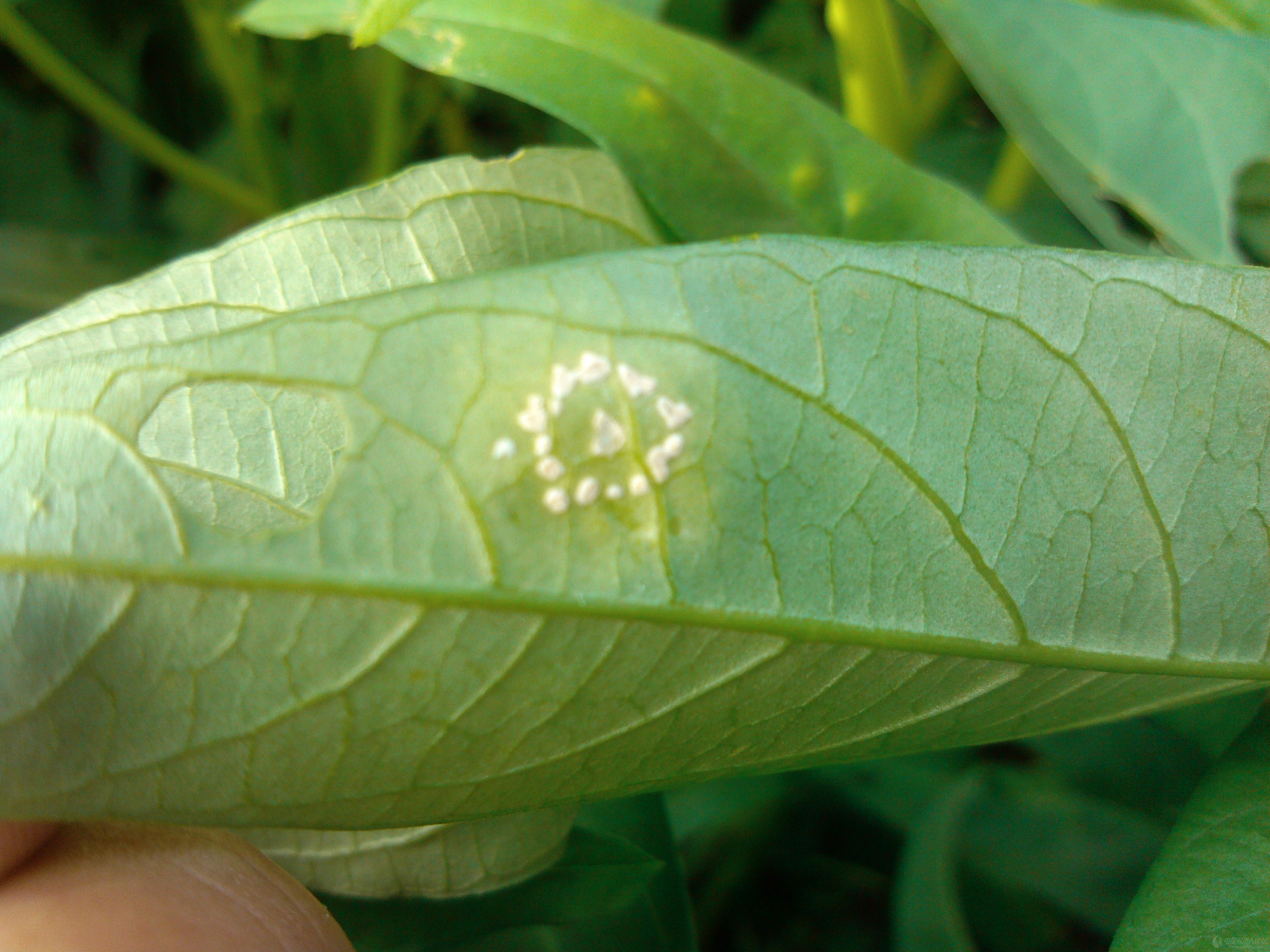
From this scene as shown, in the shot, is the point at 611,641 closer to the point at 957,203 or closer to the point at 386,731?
the point at 386,731

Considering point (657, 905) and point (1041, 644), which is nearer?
point (1041, 644)

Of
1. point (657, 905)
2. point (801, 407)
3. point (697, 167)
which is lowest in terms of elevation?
point (657, 905)

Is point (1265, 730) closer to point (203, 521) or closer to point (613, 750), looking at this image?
point (613, 750)

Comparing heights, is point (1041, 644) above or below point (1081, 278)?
below

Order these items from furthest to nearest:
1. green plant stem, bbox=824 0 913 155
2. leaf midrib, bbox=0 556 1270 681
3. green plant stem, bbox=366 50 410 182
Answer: green plant stem, bbox=366 50 410 182, green plant stem, bbox=824 0 913 155, leaf midrib, bbox=0 556 1270 681

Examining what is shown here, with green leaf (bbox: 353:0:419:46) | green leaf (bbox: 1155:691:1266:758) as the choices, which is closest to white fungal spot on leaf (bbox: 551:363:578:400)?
green leaf (bbox: 353:0:419:46)

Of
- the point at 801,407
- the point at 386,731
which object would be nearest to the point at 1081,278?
the point at 801,407

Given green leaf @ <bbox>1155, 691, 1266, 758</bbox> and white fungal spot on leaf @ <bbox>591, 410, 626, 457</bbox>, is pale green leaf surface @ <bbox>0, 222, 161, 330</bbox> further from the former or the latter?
green leaf @ <bbox>1155, 691, 1266, 758</bbox>
